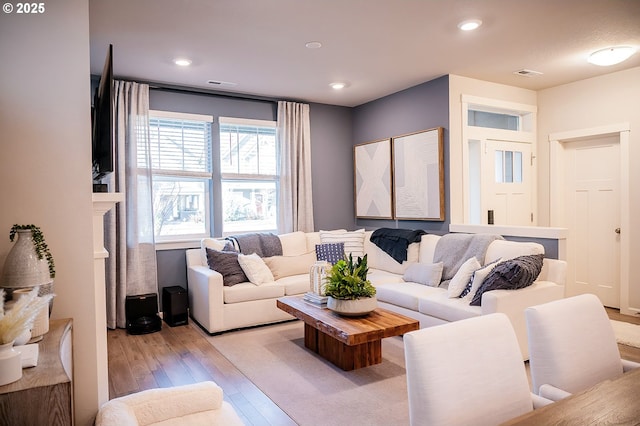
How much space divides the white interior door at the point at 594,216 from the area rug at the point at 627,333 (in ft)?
2.29

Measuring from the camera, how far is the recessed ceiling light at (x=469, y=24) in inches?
129

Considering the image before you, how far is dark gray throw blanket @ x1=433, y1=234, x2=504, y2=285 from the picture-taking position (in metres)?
4.02

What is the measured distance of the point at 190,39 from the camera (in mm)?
A: 3557

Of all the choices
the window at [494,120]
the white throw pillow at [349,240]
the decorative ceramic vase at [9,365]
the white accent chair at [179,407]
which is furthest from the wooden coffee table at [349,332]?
the window at [494,120]

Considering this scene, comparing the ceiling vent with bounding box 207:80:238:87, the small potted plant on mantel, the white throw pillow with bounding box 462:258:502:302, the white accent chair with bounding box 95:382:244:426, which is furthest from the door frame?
the white accent chair with bounding box 95:382:244:426

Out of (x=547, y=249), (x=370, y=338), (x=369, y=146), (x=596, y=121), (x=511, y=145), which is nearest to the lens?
(x=370, y=338)

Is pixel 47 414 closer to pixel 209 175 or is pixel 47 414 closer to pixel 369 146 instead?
pixel 209 175

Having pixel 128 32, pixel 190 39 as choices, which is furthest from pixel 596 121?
pixel 128 32

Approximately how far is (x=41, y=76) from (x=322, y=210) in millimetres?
4343

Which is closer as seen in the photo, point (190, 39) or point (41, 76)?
point (41, 76)

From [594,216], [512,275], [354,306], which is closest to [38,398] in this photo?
[354,306]

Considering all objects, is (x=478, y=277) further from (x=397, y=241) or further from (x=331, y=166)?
(x=331, y=166)

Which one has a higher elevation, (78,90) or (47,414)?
(78,90)

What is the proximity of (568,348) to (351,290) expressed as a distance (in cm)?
168
